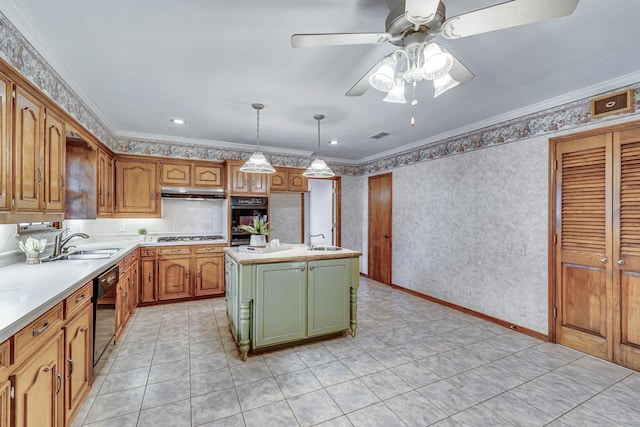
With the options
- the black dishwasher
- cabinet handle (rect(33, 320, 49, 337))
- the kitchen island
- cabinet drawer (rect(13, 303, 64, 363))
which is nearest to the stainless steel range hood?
the kitchen island

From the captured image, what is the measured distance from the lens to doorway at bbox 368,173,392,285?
5223 mm

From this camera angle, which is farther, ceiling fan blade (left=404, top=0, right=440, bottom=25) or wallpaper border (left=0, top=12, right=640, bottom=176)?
wallpaper border (left=0, top=12, right=640, bottom=176)

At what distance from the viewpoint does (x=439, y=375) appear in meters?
2.33

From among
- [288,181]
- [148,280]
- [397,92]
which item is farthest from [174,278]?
[397,92]

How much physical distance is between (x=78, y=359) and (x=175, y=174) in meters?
3.02

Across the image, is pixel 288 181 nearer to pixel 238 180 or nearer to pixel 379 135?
pixel 238 180

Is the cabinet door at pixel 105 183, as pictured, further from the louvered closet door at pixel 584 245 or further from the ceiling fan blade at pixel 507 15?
the louvered closet door at pixel 584 245

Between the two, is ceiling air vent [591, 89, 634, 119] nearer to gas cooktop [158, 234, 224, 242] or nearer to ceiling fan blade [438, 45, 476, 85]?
ceiling fan blade [438, 45, 476, 85]

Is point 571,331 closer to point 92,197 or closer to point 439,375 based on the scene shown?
point 439,375

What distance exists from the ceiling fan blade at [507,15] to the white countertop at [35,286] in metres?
2.21

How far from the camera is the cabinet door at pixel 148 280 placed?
13.0 feet

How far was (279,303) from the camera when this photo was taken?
2691 millimetres

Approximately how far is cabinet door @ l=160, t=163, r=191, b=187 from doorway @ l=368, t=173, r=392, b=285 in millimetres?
3357

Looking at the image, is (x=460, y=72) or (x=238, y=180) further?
(x=238, y=180)
